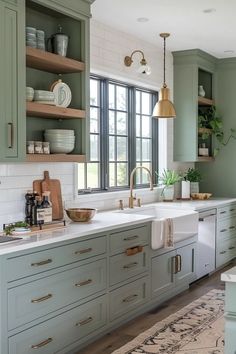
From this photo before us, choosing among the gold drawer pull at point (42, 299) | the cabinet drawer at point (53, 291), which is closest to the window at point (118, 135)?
the cabinet drawer at point (53, 291)

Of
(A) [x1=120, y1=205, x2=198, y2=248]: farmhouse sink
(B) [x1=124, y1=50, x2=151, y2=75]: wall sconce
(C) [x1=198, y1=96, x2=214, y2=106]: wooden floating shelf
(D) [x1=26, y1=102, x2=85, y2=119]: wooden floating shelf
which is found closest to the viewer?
(D) [x1=26, y1=102, x2=85, y2=119]: wooden floating shelf

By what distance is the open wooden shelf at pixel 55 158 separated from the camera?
12.1ft

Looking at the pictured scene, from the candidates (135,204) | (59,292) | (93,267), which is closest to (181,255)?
(135,204)

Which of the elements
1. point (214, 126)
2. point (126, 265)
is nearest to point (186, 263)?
point (126, 265)

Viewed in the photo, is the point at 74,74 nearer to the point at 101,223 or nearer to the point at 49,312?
the point at 101,223

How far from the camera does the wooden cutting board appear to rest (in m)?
4.25

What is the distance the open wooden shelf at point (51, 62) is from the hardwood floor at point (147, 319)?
2.16 metres

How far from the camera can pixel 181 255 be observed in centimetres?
512

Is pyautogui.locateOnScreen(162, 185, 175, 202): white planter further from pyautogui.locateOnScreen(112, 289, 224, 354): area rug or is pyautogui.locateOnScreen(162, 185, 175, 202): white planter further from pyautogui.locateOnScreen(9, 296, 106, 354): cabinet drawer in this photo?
pyautogui.locateOnScreen(9, 296, 106, 354): cabinet drawer

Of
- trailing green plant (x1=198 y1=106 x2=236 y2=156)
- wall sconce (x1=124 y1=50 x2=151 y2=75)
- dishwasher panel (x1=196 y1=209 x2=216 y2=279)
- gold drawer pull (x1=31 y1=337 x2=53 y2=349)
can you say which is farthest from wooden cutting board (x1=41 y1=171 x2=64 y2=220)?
trailing green plant (x1=198 y1=106 x2=236 y2=156)

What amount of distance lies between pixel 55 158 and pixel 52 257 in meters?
0.93

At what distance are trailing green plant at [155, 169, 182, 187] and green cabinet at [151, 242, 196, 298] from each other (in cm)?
104

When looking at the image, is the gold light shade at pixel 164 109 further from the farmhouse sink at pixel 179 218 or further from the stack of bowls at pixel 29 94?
the stack of bowls at pixel 29 94

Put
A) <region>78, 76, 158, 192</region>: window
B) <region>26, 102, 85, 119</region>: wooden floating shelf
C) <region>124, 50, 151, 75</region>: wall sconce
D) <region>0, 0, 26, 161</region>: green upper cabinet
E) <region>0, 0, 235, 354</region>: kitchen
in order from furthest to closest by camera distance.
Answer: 1. <region>124, 50, 151, 75</region>: wall sconce
2. <region>78, 76, 158, 192</region>: window
3. <region>0, 0, 235, 354</region>: kitchen
4. <region>26, 102, 85, 119</region>: wooden floating shelf
5. <region>0, 0, 26, 161</region>: green upper cabinet
